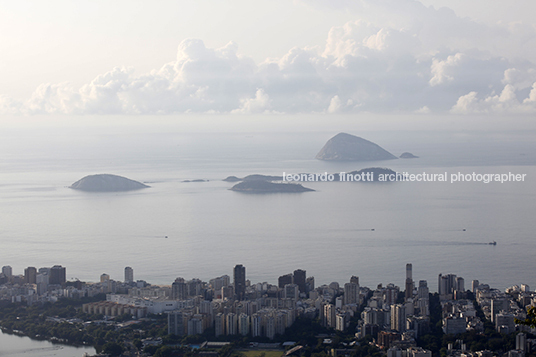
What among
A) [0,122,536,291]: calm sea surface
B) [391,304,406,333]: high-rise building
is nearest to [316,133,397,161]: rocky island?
[0,122,536,291]: calm sea surface

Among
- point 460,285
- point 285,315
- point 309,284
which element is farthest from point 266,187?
point 285,315

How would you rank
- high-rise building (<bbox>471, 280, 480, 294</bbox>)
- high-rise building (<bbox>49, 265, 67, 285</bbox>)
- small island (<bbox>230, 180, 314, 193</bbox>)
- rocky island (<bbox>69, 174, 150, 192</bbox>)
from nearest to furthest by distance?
high-rise building (<bbox>471, 280, 480, 294</bbox>) < high-rise building (<bbox>49, 265, 67, 285</bbox>) < small island (<bbox>230, 180, 314, 193</bbox>) < rocky island (<bbox>69, 174, 150, 192</bbox>)

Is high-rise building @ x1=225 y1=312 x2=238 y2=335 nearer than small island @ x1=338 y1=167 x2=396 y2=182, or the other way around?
high-rise building @ x1=225 y1=312 x2=238 y2=335

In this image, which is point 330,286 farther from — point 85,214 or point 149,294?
point 85,214

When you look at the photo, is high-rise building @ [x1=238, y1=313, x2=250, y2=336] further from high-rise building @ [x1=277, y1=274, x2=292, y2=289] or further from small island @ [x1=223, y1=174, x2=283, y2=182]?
small island @ [x1=223, y1=174, x2=283, y2=182]

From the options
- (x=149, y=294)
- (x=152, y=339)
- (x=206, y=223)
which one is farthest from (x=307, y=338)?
(x=206, y=223)

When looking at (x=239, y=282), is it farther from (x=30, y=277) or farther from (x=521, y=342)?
(x=521, y=342)
